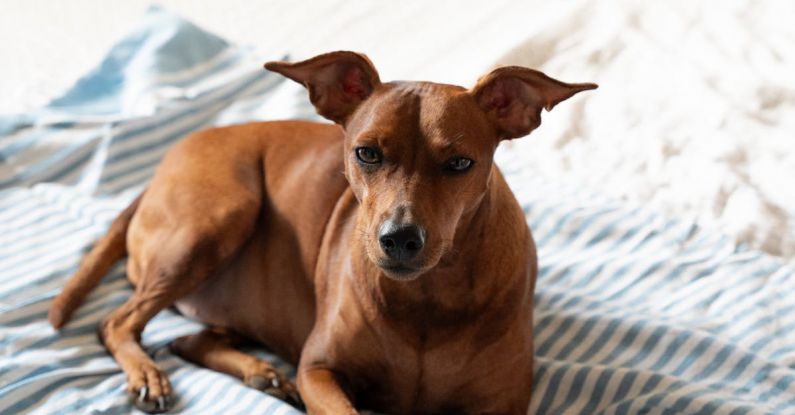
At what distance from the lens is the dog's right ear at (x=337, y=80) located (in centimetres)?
221

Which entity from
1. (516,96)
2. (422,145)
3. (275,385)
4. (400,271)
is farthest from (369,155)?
(275,385)

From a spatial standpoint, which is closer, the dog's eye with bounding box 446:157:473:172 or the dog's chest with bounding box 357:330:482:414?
the dog's eye with bounding box 446:157:473:172

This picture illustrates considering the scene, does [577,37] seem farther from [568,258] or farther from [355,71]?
[355,71]

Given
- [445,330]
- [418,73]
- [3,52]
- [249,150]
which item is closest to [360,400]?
[445,330]

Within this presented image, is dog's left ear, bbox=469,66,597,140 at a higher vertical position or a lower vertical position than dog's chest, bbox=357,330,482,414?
higher

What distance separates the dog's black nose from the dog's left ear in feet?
1.16

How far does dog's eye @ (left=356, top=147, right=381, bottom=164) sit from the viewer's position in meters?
2.07

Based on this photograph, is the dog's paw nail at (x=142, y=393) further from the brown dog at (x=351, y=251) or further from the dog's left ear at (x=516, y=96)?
the dog's left ear at (x=516, y=96)

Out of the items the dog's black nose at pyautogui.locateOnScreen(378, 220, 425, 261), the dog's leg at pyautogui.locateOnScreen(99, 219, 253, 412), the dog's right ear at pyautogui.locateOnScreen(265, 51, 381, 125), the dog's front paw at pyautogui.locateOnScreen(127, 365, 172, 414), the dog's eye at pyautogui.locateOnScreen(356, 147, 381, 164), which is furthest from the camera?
the dog's leg at pyautogui.locateOnScreen(99, 219, 253, 412)

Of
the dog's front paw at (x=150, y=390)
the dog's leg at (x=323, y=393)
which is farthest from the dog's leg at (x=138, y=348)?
the dog's leg at (x=323, y=393)

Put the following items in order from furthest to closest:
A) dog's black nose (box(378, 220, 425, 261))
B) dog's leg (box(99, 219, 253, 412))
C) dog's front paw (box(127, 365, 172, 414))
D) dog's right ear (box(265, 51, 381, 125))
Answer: dog's leg (box(99, 219, 253, 412)), dog's front paw (box(127, 365, 172, 414)), dog's right ear (box(265, 51, 381, 125)), dog's black nose (box(378, 220, 425, 261))

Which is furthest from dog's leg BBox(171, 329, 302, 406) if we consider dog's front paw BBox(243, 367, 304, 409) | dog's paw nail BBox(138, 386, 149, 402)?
dog's paw nail BBox(138, 386, 149, 402)

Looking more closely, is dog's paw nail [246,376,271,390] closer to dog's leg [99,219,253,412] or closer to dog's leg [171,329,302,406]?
dog's leg [171,329,302,406]

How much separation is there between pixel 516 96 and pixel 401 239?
1.43 feet
